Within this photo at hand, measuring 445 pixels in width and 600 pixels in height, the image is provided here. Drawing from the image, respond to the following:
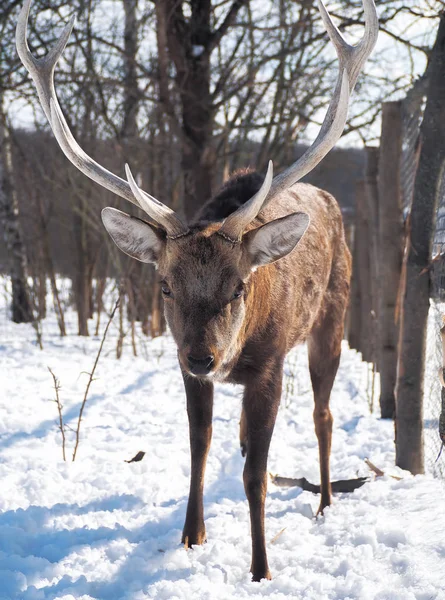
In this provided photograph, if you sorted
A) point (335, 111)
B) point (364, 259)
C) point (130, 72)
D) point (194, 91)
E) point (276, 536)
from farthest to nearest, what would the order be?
point (364, 259)
point (130, 72)
point (194, 91)
point (276, 536)
point (335, 111)

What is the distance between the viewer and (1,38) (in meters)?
7.87

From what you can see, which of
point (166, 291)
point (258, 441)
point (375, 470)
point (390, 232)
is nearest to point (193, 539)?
point (258, 441)

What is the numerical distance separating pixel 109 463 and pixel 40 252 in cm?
731

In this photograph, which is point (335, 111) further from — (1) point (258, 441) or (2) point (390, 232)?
(2) point (390, 232)

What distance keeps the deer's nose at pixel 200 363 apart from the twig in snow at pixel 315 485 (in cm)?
157

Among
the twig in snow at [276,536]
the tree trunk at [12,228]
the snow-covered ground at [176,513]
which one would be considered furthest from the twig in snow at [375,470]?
the tree trunk at [12,228]

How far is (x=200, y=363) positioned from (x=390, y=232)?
2973 mm

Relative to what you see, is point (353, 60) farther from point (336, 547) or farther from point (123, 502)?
point (123, 502)

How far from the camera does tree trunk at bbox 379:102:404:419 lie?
495cm

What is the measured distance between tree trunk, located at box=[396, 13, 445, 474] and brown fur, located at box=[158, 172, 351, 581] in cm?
50

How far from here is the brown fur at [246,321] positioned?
266cm

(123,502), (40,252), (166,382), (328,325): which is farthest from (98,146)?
(123,502)

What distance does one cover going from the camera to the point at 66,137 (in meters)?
3.00

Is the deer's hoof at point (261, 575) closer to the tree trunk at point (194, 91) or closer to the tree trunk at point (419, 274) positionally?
the tree trunk at point (419, 274)
